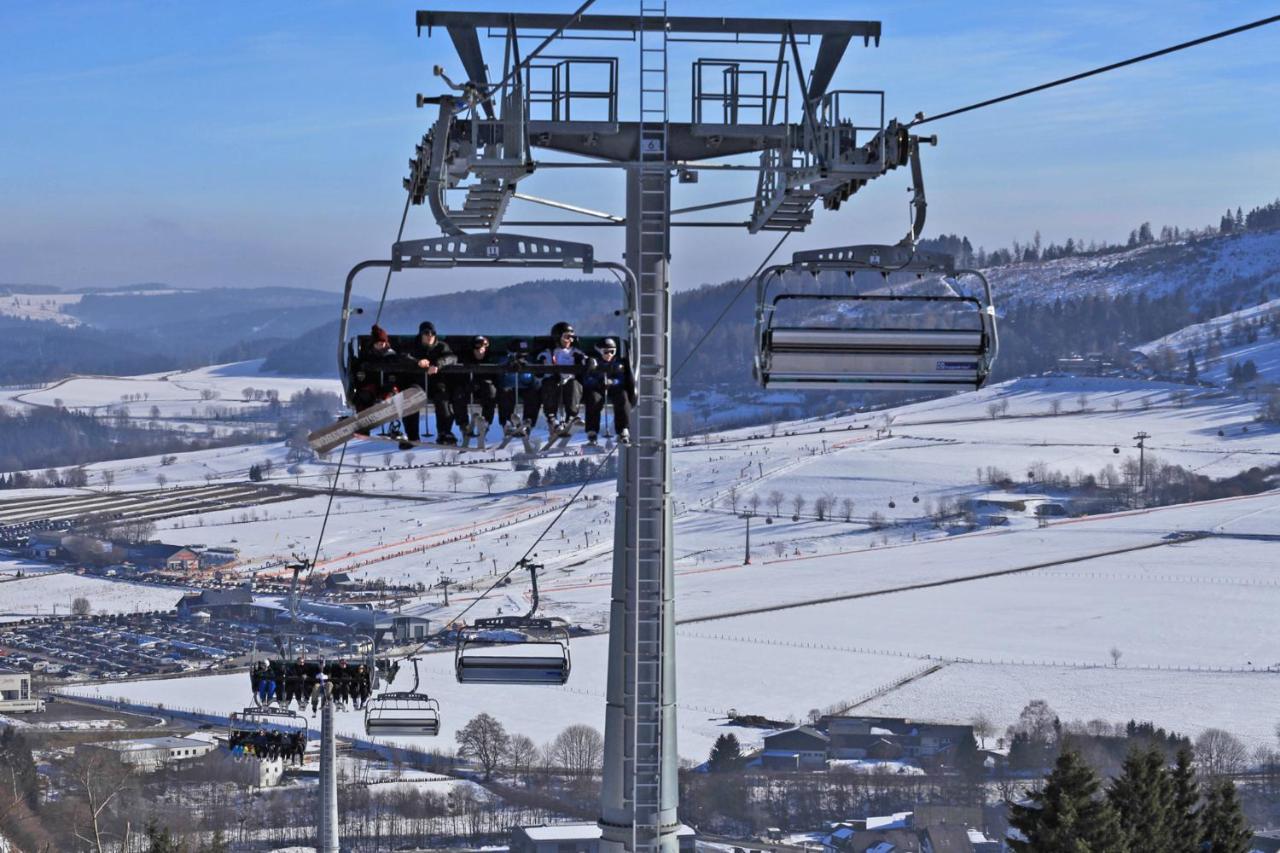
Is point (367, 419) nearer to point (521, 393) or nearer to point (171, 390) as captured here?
point (521, 393)

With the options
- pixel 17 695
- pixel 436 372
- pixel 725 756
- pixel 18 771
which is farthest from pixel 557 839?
pixel 17 695

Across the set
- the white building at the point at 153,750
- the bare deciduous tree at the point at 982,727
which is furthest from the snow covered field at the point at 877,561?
the white building at the point at 153,750

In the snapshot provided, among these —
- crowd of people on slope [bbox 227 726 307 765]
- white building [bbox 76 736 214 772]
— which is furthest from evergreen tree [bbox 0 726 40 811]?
crowd of people on slope [bbox 227 726 307 765]

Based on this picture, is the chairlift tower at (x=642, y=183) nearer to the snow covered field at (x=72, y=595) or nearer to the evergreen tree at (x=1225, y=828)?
the evergreen tree at (x=1225, y=828)

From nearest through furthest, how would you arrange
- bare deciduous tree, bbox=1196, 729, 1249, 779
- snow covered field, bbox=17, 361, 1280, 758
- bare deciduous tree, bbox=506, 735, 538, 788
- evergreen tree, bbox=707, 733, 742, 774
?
evergreen tree, bbox=707, 733, 742, 774, bare deciduous tree, bbox=1196, 729, 1249, 779, bare deciduous tree, bbox=506, 735, 538, 788, snow covered field, bbox=17, 361, 1280, 758

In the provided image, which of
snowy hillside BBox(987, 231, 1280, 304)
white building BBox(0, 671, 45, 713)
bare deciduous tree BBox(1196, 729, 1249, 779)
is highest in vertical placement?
snowy hillside BBox(987, 231, 1280, 304)

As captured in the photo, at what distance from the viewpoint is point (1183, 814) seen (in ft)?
58.9

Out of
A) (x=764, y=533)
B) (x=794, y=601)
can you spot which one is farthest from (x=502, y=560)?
(x=794, y=601)

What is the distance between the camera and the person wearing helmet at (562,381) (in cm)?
830

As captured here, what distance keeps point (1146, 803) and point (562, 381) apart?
1102cm

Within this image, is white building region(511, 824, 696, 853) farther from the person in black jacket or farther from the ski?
the ski

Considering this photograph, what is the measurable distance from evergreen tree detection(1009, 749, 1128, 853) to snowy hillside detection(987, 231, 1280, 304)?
141 m

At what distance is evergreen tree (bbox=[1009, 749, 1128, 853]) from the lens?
16547mm

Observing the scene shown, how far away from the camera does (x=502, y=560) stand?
6750 cm
